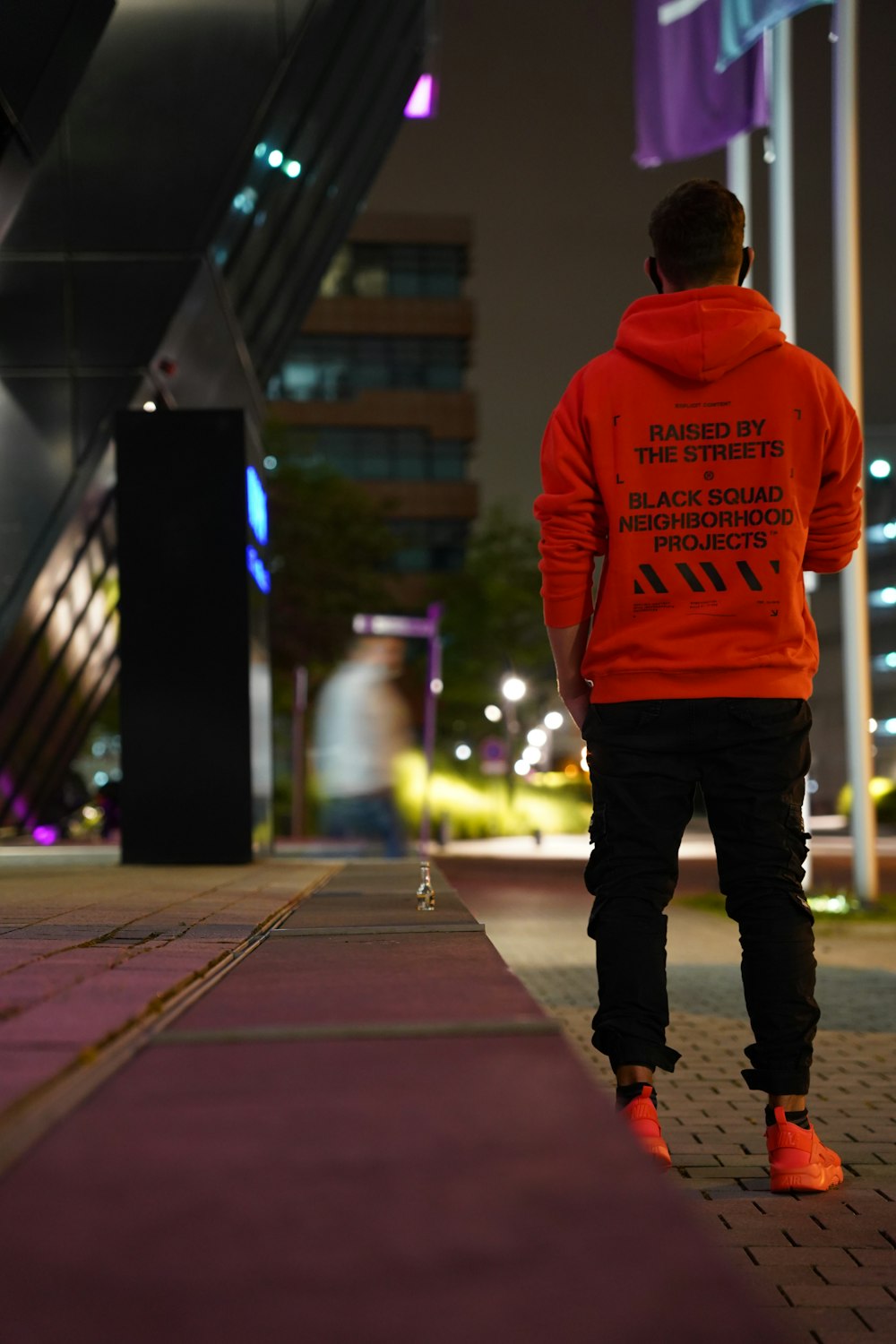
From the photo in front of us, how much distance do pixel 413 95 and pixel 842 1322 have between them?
932 inches

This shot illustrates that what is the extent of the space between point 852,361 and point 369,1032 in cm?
1338

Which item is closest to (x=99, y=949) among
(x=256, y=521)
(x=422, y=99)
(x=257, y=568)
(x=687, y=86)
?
(x=256, y=521)

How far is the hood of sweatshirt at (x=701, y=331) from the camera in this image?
421 cm

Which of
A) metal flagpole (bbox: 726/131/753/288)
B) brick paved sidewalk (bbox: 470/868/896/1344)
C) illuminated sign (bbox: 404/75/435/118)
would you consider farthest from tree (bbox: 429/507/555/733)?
brick paved sidewalk (bbox: 470/868/896/1344)

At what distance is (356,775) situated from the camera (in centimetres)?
1344

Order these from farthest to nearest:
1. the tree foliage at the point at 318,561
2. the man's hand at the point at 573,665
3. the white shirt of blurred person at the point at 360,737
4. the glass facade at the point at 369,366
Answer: the glass facade at the point at 369,366 → the tree foliage at the point at 318,561 → the white shirt of blurred person at the point at 360,737 → the man's hand at the point at 573,665

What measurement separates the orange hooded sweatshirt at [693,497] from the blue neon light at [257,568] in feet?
24.8

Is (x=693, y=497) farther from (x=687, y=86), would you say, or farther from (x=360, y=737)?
(x=687, y=86)

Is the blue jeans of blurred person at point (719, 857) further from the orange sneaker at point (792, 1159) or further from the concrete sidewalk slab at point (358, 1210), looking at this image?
the concrete sidewalk slab at point (358, 1210)

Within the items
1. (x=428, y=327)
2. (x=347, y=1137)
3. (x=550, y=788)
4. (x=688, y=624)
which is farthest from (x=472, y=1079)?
(x=428, y=327)

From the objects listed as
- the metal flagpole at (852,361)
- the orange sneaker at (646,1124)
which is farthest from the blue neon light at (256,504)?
the orange sneaker at (646,1124)

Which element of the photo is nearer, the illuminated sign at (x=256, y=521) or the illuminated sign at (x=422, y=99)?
the illuminated sign at (x=256, y=521)

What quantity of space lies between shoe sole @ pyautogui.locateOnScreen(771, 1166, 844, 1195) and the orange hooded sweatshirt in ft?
3.60

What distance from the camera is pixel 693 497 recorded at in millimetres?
4188
